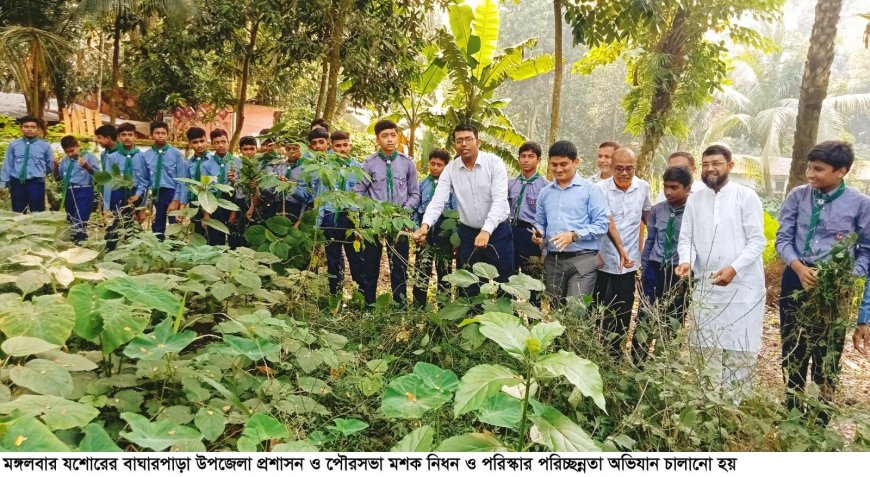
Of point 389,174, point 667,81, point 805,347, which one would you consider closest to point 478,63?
point 667,81

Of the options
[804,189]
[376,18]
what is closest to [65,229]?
[804,189]

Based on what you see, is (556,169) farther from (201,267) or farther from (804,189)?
(201,267)

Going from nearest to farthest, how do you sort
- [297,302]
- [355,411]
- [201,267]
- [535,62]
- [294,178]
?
[355,411], [201,267], [297,302], [294,178], [535,62]

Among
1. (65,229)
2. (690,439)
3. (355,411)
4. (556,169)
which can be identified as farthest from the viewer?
(556,169)

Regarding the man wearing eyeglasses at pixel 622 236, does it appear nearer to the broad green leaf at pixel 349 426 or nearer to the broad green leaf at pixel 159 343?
the broad green leaf at pixel 349 426

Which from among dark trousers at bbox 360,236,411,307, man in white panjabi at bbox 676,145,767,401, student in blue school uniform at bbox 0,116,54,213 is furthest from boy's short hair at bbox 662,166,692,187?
Result: student in blue school uniform at bbox 0,116,54,213

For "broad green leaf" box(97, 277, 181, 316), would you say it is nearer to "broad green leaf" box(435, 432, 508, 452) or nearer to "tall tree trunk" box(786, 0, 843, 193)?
"broad green leaf" box(435, 432, 508, 452)

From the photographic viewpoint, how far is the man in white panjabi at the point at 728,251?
10.5 ft

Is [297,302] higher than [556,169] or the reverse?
the reverse

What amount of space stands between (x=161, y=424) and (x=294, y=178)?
11.6ft

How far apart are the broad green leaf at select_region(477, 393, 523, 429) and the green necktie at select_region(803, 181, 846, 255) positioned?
225 centimetres

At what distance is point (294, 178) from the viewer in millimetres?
5109

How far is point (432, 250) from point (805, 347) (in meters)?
2.31

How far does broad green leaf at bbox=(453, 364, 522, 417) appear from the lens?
5.17ft
